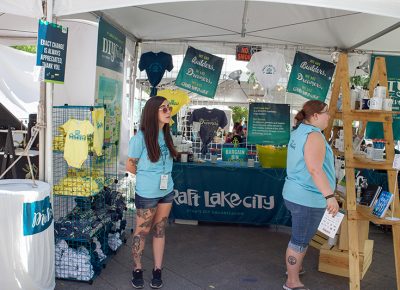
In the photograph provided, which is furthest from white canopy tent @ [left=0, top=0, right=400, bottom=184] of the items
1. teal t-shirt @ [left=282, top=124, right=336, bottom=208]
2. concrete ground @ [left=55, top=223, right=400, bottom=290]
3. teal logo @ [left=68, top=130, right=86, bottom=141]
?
concrete ground @ [left=55, top=223, right=400, bottom=290]

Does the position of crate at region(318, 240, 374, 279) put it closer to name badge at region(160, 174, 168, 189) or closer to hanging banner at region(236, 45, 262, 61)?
name badge at region(160, 174, 168, 189)

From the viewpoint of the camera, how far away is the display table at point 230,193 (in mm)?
5035

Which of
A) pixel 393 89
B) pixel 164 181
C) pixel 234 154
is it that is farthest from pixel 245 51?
pixel 164 181

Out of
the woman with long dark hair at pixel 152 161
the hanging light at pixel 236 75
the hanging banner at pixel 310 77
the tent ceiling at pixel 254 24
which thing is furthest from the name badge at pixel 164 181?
the hanging light at pixel 236 75

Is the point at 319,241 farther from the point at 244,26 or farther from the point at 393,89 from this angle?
the point at 393,89

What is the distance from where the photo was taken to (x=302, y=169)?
3.04 m

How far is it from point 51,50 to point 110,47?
1349 mm

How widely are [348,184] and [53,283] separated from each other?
2488mm

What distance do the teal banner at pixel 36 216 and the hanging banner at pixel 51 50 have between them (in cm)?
92

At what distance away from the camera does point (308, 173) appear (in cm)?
303

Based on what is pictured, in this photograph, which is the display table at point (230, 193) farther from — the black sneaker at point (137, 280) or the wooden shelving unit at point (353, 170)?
the black sneaker at point (137, 280)

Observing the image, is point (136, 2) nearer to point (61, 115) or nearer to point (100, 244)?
point (61, 115)

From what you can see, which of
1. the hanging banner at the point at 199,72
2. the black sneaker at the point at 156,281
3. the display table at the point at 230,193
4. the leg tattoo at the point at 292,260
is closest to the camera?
the leg tattoo at the point at 292,260

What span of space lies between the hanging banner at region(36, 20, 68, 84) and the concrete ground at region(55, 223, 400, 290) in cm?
174
